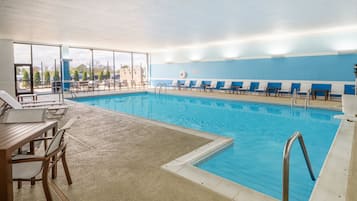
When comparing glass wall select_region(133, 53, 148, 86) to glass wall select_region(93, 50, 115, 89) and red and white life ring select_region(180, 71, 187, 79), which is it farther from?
red and white life ring select_region(180, 71, 187, 79)

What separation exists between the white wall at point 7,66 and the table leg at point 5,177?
1142 centimetres

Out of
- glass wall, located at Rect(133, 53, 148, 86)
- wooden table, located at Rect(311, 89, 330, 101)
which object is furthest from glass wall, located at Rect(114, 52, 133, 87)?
wooden table, located at Rect(311, 89, 330, 101)

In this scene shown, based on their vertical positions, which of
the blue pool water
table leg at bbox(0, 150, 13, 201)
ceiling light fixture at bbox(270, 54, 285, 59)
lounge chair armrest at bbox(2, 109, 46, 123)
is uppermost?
ceiling light fixture at bbox(270, 54, 285, 59)

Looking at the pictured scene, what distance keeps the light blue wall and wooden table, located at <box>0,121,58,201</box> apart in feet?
34.5

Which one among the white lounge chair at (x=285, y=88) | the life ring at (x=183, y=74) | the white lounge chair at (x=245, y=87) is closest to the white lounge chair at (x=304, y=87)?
the white lounge chair at (x=285, y=88)

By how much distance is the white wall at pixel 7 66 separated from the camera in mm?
10742

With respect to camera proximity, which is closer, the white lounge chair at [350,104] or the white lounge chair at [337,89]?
the white lounge chair at [350,104]

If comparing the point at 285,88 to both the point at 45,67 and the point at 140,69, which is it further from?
the point at 45,67

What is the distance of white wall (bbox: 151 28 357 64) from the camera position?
30.4 ft

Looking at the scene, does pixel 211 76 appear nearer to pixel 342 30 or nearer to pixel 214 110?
pixel 214 110

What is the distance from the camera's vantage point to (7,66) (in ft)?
35.8

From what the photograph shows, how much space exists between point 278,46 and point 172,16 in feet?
21.5

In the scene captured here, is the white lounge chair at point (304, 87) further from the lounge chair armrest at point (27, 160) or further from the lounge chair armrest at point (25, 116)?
the lounge chair armrest at point (27, 160)

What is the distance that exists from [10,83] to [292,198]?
41.7 feet
